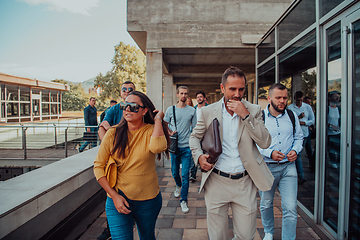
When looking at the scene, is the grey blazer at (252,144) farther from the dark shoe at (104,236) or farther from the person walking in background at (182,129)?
the person walking in background at (182,129)

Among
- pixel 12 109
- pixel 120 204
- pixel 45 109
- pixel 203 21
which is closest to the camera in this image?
pixel 120 204

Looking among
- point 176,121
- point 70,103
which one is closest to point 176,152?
point 176,121

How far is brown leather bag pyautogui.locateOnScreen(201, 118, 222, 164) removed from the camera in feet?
6.22

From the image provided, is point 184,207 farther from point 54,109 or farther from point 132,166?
point 54,109

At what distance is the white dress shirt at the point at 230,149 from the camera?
203cm

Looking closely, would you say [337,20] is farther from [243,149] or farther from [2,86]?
[2,86]

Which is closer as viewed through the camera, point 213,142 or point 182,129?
point 213,142

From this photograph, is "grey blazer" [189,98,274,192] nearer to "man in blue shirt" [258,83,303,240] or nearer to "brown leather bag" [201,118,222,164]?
"brown leather bag" [201,118,222,164]

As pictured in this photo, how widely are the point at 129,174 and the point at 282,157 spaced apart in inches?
66.2

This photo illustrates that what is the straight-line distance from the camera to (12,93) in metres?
17.5

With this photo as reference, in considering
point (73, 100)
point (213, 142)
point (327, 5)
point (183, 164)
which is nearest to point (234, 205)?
point (213, 142)

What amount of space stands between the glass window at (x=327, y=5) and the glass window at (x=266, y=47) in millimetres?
2067

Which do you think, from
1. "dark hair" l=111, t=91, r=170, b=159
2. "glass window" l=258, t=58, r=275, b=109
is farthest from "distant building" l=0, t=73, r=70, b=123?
"dark hair" l=111, t=91, r=170, b=159

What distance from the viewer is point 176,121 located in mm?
4441
